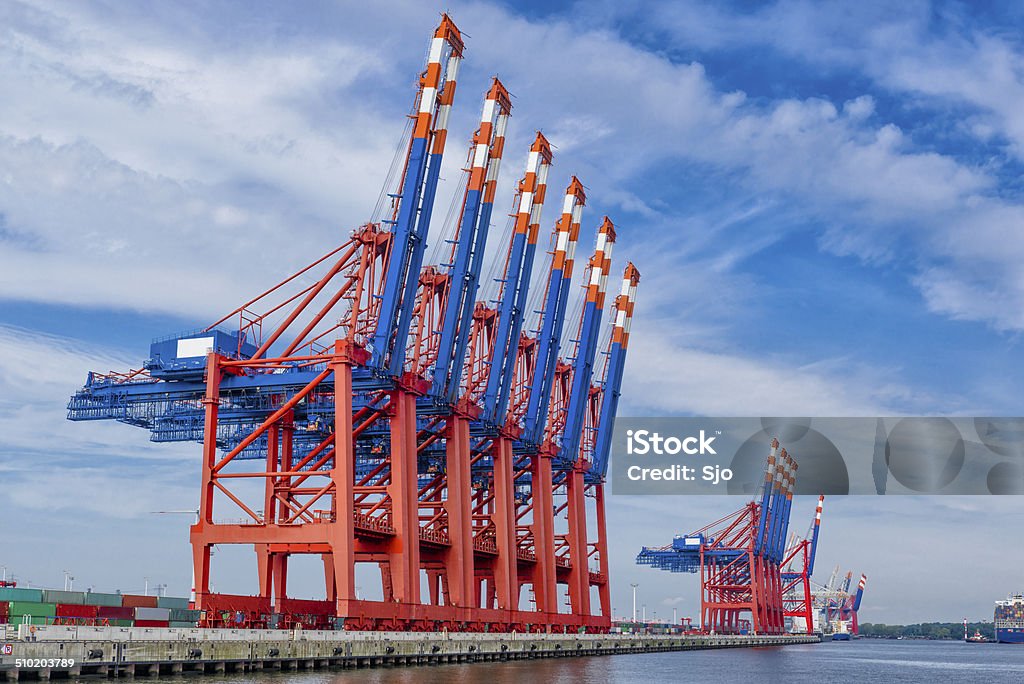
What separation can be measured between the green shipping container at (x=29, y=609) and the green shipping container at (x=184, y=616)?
250 inches

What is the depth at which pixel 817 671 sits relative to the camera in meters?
73.0

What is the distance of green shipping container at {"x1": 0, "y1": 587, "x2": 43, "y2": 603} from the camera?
1666 inches

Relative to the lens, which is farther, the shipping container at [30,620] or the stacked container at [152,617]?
the stacked container at [152,617]

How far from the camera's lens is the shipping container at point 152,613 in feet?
149

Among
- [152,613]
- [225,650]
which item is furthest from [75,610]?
[225,650]

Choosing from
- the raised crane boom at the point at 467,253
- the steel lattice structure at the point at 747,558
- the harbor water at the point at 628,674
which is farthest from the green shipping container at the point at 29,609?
→ the steel lattice structure at the point at 747,558

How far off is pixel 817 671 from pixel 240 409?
36009 mm

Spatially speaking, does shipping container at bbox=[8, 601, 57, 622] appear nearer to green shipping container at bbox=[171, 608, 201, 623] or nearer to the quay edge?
the quay edge

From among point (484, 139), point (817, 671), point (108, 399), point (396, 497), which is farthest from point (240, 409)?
point (817, 671)

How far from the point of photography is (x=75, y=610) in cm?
4197

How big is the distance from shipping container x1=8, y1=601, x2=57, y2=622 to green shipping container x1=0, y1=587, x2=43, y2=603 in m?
1.62

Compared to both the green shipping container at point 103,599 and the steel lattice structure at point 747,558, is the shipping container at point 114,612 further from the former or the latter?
the steel lattice structure at point 747,558

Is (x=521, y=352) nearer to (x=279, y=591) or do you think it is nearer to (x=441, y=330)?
(x=441, y=330)

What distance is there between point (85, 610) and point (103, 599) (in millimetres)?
3786
